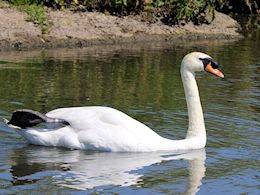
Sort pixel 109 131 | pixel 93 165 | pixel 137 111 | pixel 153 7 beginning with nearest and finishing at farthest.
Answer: pixel 93 165 < pixel 109 131 < pixel 137 111 < pixel 153 7

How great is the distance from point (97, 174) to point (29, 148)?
151 cm

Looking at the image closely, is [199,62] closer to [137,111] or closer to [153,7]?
[137,111]

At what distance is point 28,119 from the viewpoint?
1017cm

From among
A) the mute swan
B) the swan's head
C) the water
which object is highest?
the swan's head

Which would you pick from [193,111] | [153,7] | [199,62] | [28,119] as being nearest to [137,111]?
[193,111]

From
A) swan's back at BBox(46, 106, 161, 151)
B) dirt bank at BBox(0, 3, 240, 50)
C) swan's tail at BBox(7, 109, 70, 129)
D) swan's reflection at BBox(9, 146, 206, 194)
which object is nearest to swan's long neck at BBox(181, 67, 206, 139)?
swan's reflection at BBox(9, 146, 206, 194)

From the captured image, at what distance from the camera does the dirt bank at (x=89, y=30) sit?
70.5ft

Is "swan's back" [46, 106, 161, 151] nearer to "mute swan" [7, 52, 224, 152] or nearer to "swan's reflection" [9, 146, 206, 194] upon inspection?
"mute swan" [7, 52, 224, 152]

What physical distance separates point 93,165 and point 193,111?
5.99 feet

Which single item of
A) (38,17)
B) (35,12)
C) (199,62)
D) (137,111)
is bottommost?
(137,111)

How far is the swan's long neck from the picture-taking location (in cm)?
1061

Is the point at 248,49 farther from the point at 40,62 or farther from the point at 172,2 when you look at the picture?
the point at 40,62

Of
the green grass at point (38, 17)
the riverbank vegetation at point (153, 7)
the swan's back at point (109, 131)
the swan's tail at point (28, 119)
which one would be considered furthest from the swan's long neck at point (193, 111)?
the riverbank vegetation at point (153, 7)

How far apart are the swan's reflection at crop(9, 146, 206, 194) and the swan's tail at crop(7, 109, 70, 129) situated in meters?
0.34
